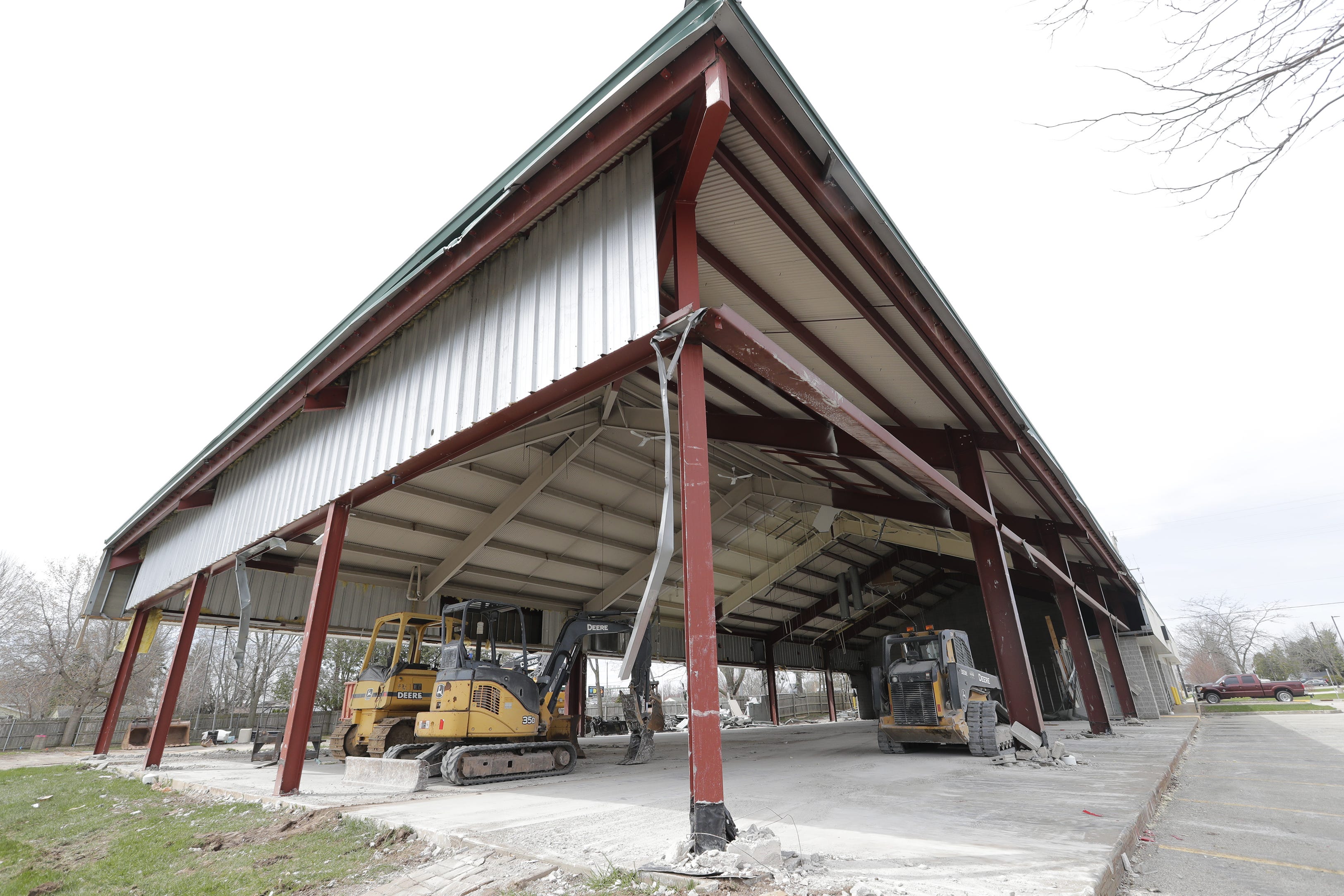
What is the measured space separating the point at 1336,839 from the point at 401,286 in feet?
38.1

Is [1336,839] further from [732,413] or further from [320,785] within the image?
[320,785]

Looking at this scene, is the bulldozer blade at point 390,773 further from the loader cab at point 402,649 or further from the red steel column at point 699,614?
the red steel column at point 699,614

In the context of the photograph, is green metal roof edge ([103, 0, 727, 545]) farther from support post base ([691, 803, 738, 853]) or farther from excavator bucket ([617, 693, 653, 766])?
excavator bucket ([617, 693, 653, 766])

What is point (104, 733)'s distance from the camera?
54.1ft

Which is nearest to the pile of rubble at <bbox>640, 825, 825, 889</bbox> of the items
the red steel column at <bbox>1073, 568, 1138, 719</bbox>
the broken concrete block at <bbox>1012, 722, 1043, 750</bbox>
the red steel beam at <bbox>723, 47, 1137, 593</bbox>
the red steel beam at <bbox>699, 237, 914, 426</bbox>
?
the red steel beam at <bbox>723, 47, 1137, 593</bbox>

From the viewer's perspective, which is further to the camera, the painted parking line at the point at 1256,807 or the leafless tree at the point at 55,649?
the leafless tree at the point at 55,649

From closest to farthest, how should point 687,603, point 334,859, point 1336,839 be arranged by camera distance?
point 687,603 < point 334,859 < point 1336,839

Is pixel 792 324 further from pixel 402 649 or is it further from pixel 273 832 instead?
pixel 402 649

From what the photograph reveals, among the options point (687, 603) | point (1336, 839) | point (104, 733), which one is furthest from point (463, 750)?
point (104, 733)

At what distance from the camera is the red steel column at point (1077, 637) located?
16.6m

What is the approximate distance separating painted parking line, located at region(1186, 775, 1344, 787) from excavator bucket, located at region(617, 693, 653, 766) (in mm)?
9605

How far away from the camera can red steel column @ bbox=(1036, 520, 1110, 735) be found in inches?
654

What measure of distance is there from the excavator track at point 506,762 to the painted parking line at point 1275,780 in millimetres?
10557

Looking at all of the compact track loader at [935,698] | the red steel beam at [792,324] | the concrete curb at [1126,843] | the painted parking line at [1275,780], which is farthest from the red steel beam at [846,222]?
the painted parking line at [1275,780]
